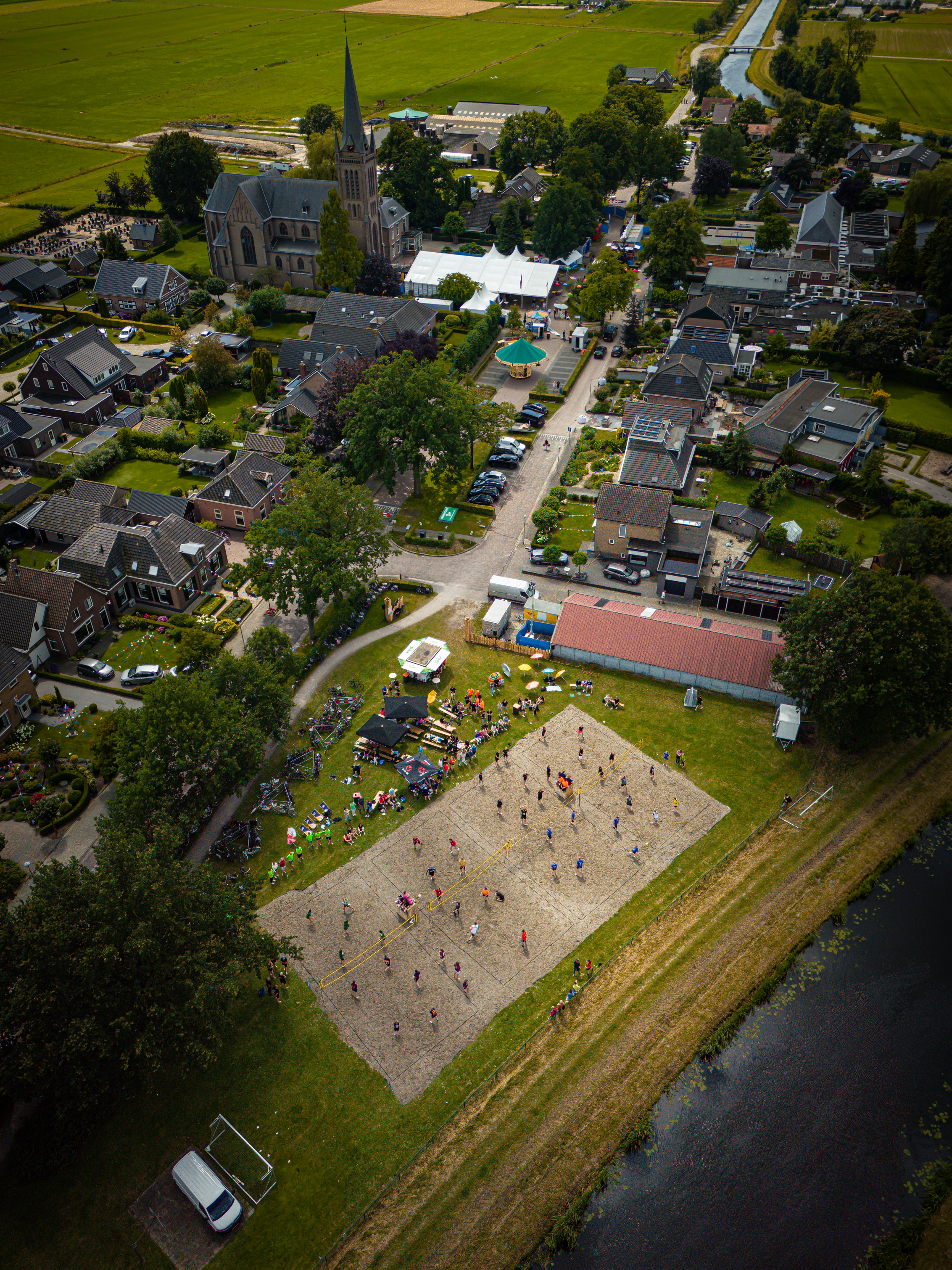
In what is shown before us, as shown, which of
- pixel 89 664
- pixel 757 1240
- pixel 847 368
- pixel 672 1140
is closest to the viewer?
pixel 757 1240

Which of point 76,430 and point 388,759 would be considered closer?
point 388,759

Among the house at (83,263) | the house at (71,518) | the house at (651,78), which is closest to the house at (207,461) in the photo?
the house at (71,518)

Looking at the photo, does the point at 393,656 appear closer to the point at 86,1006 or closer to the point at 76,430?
the point at 86,1006

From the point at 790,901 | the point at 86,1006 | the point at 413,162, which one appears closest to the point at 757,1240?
the point at 790,901

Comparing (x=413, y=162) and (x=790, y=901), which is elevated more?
(x=413, y=162)

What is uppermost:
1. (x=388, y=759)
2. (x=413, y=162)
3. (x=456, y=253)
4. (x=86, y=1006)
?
(x=413, y=162)

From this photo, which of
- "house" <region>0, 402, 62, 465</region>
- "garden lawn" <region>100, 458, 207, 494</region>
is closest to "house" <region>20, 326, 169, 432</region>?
"house" <region>0, 402, 62, 465</region>

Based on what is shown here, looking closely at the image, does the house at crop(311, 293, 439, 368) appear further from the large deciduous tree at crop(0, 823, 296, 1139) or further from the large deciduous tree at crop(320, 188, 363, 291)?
the large deciduous tree at crop(0, 823, 296, 1139)

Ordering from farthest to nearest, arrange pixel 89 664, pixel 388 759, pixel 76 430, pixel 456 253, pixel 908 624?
1. pixel 456 253
2. pixel 76 430
3. pixel 89 664
4. pixel 388 759
5. pixel 908 624
